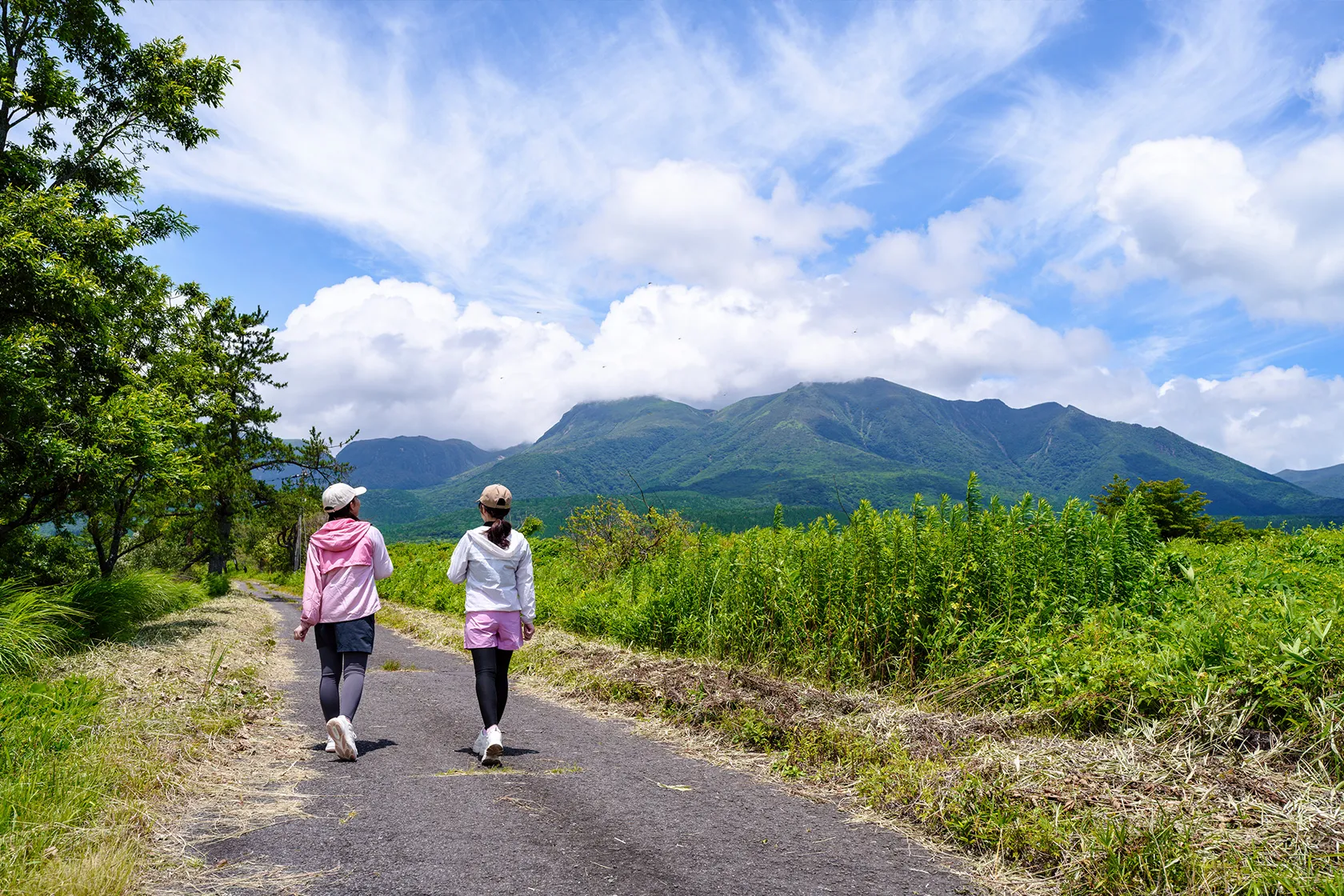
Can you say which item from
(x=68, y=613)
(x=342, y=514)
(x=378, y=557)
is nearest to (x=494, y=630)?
(x=378, y=557)

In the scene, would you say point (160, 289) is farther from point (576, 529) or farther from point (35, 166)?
point (576, 529)

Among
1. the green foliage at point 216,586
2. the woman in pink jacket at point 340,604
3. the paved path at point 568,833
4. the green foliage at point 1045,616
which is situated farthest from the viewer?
the green foliage at point 216,586

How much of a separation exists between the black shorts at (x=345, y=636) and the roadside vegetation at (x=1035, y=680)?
10.3ft

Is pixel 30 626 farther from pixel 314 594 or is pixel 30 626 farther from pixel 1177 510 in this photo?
pixel 1177 510

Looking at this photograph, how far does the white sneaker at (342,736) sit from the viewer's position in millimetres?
5793

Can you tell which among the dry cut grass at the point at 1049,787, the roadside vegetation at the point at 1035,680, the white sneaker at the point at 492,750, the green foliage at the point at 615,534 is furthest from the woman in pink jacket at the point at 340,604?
the green foliage at the point at 615,534

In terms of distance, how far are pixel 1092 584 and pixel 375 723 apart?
7.39 m

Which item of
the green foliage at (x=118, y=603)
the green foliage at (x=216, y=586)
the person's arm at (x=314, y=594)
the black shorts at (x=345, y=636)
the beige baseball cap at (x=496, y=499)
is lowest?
the green foliage at (x=216, y=586)

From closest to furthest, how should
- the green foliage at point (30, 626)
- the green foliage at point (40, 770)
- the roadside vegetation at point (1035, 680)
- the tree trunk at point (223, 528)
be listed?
1. the green foliage at point (40, 770)
2. the roadside vegetation at point (1035, 680)
3. the green foliage at point (30, 626)
4. the tree trunk at point (223, 528)

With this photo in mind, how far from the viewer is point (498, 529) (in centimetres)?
620

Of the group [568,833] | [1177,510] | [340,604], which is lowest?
[568,833]

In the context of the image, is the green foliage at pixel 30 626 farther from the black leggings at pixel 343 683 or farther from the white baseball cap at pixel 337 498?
the white baseball cap at pixel 337 498

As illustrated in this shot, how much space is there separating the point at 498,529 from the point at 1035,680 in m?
4.67

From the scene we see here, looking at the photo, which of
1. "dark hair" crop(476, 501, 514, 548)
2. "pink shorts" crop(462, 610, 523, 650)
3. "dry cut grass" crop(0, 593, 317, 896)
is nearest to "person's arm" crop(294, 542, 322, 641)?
"dry cut grass" crop(0, 593, 317, 896)
